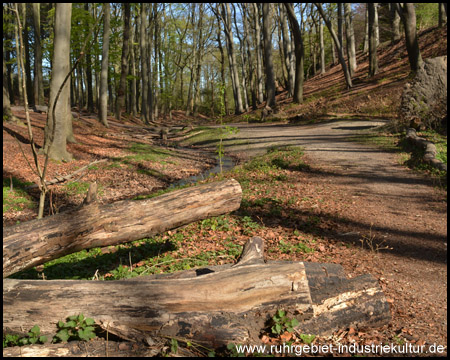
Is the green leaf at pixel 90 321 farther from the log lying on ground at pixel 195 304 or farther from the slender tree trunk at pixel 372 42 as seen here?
the slender tree trunk at pixel 372 42

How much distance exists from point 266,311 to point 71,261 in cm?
353

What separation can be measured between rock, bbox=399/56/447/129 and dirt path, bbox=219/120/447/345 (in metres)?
2.58

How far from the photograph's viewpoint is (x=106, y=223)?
3.89 meters

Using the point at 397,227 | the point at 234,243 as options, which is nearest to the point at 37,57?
the point at 234,243

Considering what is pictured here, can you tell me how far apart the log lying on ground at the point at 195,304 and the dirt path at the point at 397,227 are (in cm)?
88

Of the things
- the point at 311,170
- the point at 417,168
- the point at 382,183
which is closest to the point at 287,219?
the point at 382,183

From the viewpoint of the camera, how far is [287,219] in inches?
289

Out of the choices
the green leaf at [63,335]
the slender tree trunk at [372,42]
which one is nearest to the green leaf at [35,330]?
the green leaf at [63,335]

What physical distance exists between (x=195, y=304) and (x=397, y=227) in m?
4.71

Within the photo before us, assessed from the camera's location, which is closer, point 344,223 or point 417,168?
point 344,223

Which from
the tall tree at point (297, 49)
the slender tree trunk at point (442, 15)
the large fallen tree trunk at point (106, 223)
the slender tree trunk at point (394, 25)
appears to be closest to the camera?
the large fallen tree trunk at point (106, 223)

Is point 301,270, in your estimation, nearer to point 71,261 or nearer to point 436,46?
point 71,261

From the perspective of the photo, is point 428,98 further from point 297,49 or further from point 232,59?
point 232,59

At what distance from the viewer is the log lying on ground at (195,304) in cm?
300
